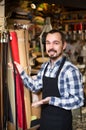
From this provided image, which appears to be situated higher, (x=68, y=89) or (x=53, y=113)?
(x=68, y=89)

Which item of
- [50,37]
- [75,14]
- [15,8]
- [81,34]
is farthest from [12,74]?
[81,34]

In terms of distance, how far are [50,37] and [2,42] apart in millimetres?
407

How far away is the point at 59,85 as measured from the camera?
2639 millimetres

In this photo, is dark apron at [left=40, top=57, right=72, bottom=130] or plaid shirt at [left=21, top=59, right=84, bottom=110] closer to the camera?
plaid shirt at [left=21, top=59, right=84, bottom=110]

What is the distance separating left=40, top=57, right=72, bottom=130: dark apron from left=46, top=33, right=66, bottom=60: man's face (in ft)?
0.30

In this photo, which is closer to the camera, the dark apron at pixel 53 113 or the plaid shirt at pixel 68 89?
the plaid shirt at pixel 68 89

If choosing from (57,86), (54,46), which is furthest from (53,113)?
(54,46)

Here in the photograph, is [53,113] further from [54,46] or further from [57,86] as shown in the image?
[54,46]

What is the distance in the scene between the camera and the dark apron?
8.77 feet

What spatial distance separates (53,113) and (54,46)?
57 centimetres

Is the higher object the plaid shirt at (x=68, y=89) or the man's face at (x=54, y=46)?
the man's face at (x=54, y=46)

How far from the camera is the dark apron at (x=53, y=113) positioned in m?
2.67

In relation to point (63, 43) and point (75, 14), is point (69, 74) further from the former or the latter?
point (75, 14)

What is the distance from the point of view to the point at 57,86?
2652 millimetres
